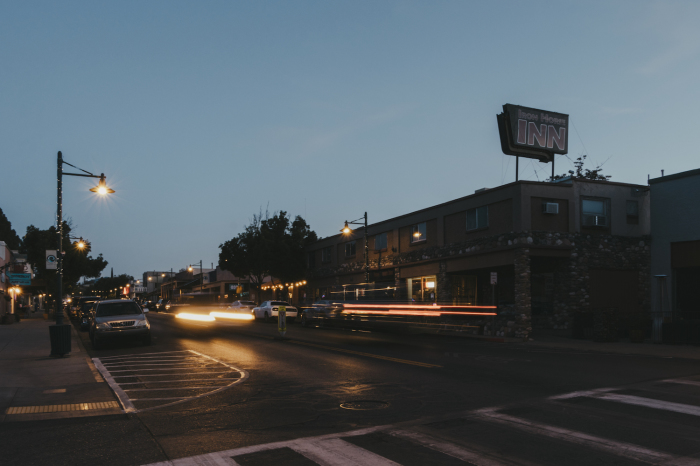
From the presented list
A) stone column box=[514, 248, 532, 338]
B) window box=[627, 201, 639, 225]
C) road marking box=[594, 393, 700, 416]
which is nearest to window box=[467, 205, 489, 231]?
stone column box=[514, 248, 532, 338]

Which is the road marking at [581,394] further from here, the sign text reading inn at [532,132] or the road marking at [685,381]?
the sign text reading inn at [532,132]

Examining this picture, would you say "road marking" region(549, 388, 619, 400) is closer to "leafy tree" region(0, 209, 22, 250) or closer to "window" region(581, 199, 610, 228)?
"window" region(581, 199, 610, 228)

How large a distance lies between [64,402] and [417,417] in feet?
20.2

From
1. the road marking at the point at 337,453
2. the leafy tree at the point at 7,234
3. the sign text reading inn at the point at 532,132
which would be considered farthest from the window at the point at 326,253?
the leafy tree at the point at 7,234

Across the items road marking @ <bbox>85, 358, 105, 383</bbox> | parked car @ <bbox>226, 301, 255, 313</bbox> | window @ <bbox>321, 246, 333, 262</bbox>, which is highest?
window @ <bbox>321, 246, 333, 262</bbox>

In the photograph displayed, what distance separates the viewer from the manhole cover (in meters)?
9.13

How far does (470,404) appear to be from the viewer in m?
9.23

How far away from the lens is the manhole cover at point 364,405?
913 cm

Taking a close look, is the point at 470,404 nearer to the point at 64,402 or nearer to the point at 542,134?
the point at 64,402

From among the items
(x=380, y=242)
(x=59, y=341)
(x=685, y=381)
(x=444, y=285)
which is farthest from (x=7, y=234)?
(x=685, y=381)

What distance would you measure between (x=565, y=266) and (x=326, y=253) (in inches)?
1037

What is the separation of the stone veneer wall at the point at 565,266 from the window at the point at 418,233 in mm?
5366

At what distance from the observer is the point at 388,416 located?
332 inches

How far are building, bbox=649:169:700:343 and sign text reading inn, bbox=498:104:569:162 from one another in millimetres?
5965
